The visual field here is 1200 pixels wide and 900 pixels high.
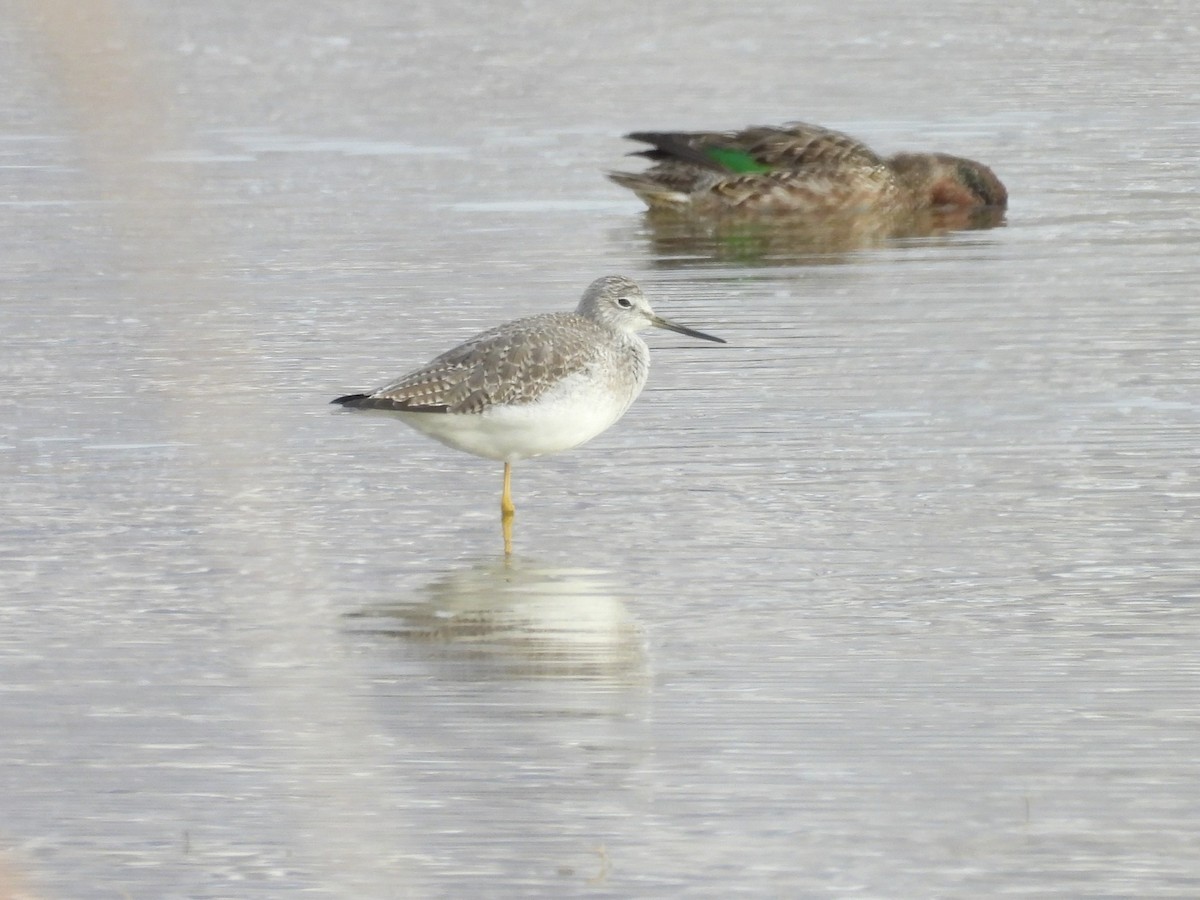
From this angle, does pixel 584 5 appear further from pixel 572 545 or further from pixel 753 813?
pixel 753 813

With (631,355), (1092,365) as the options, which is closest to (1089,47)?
(1092,365)

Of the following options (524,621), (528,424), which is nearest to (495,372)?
(528,424)

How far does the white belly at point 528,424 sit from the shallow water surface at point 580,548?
289 mm

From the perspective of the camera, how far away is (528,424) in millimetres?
8234

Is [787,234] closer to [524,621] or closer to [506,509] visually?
[506,509]

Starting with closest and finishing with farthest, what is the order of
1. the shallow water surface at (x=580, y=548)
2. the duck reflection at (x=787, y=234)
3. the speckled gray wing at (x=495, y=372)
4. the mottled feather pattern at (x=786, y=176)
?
the shallow water surface at (x=580, y=548) < the speckled gray wing at (x=495, y=372) < the duck reflection at (x=787, y=234) < the mottled feather pattern at (x=786, y=176)

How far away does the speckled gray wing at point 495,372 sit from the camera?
323 inches

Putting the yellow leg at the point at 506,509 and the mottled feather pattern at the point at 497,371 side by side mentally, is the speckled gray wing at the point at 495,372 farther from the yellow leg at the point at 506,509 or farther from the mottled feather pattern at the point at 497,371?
the yellow leg at the point at 506,509

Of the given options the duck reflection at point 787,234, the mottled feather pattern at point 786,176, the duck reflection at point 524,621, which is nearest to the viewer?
the duck reflection at point 524,621

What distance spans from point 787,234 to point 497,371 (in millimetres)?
6839

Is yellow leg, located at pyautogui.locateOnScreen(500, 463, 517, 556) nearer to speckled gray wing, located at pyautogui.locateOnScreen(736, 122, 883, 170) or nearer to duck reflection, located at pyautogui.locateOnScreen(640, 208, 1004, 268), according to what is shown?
duck reflection, located at pyautogui.locateOnScreen(640, 208, 1004, 268)

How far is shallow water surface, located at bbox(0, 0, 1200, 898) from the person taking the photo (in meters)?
4.98

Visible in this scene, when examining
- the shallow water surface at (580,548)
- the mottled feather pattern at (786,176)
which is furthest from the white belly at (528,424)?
the mottled feather pattern at (786,176)

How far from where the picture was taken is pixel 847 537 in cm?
790
